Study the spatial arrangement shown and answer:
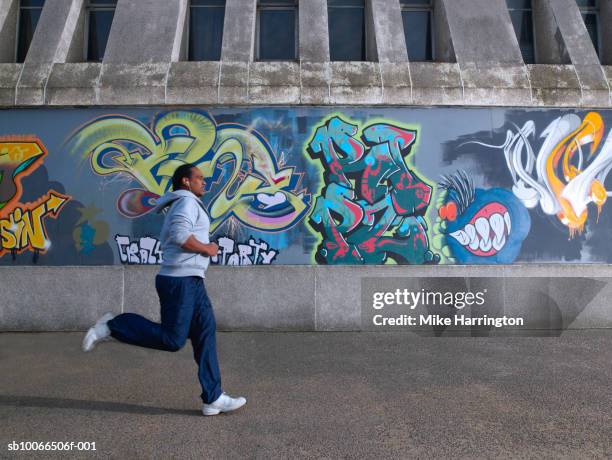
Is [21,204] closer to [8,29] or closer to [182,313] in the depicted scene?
[8,29]

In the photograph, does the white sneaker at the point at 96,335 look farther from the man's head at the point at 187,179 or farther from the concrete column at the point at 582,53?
the concrete column at the point at 582,53

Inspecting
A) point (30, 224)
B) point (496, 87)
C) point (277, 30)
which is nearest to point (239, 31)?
point (277, 30)

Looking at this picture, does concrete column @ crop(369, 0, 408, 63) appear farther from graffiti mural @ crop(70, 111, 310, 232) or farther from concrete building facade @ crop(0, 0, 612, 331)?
graffiti mural @ crop(70, 111, 310, 232)

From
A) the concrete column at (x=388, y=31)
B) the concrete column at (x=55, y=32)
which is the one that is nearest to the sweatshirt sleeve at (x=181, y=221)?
the concrete column at (x=388, y=31)

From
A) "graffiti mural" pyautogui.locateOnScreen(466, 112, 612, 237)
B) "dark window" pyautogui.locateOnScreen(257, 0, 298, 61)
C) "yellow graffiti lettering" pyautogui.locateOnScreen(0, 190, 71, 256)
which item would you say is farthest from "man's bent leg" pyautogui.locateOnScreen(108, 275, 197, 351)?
"dark window" pyautogui.locateOnScreen(257, 0, 298, 61)

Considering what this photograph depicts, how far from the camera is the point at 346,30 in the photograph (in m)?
9.53

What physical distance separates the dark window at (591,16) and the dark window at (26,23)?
1084 centimetres

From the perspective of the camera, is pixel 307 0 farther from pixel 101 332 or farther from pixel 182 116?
pixel 101 332

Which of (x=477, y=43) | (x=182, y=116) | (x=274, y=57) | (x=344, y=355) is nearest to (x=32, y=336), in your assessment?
(x=182, y=116)

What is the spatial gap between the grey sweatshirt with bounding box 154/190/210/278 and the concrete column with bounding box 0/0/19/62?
7.18 meters

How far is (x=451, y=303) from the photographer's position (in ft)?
26.2

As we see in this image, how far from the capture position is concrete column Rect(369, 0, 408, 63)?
8.41 metres

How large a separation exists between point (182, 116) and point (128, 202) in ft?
Result: 5.58

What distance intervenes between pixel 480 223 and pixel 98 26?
8.10m
